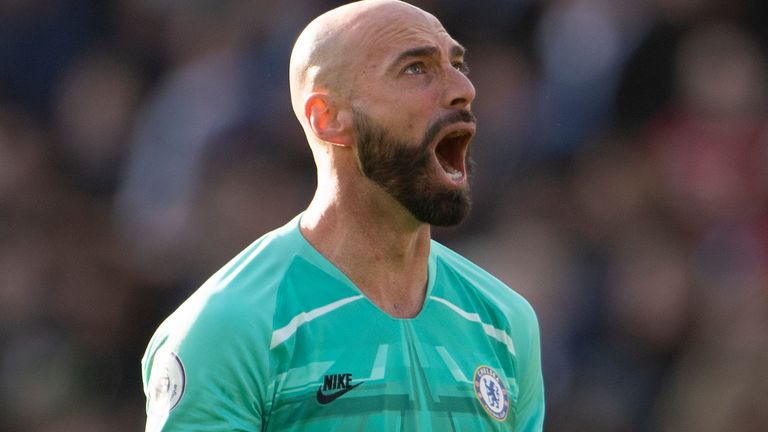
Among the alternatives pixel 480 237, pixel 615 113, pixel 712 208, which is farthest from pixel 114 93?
pixel 712 208

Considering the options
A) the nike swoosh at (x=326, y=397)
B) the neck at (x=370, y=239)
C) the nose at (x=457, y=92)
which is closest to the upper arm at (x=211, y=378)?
the nike swoosh at (x=326, y=397)

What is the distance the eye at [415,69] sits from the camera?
4.16m

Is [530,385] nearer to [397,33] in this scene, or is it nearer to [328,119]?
[328,119]

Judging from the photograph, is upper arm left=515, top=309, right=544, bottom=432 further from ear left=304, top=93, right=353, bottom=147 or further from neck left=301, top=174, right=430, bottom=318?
ear left=304, top=93, right=353, bottom=147

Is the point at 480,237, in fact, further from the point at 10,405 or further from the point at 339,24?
the point at 339,24

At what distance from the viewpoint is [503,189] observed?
8273 mm

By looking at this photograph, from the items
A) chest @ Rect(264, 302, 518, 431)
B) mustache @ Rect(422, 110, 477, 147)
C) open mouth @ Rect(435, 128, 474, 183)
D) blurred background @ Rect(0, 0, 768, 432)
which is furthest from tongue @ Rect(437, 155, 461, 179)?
blurred background @ Rect(0, 0, 768, 432)

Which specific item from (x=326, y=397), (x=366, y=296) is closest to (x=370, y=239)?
(x=366, y=296)

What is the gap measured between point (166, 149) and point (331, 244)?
442 centimetres

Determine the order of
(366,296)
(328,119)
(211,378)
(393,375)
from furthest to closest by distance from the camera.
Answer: (328,119), (366,296), (393,375), (211,378)

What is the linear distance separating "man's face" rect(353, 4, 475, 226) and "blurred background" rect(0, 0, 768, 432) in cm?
370

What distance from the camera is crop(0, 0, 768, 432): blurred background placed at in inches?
309

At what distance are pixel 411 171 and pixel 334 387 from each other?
26.7 inches

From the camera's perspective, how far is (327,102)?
421 centimetres
